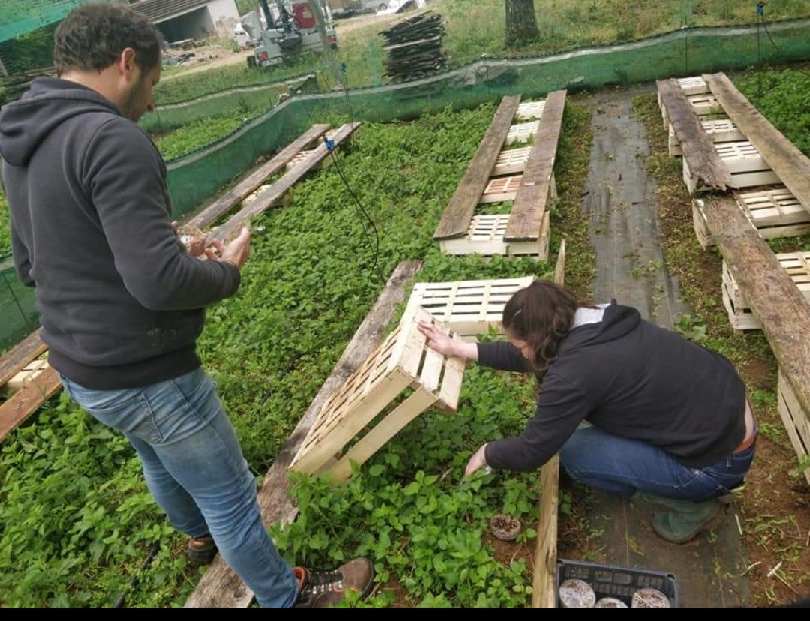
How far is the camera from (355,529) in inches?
111

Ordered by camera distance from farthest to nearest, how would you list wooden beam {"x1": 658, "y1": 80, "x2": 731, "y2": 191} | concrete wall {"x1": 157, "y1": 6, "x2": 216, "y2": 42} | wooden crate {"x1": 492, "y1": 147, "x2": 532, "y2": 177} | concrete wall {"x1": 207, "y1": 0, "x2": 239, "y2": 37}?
concrete wall {"x1": 207, "y1": 0, "x2": 239, "y2": 37}
concrete wall {"x1": 157, "y1": 6, "x2": 216, "y2": 42}
wooden crate {"x1": 492, "y1": 147, "x2": 532, "y2": 177}
wooden beam {"x1": 658, "y1": 80, "x2": 731, "y2": 191}

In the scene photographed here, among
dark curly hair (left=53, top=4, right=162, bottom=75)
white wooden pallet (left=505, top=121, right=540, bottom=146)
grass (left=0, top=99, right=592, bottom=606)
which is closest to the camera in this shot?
dark curly hair (left=53, top=4, right=162, bottom=75)

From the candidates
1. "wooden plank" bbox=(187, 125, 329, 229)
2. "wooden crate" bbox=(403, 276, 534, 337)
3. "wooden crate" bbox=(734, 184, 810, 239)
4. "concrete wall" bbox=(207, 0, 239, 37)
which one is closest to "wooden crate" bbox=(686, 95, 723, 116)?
"wooden crate" bbox=(734, 184, 810, 239)

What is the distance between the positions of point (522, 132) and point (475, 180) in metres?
1.72

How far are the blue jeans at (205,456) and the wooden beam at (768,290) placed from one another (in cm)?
237

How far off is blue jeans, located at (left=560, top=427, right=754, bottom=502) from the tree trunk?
10.9 m

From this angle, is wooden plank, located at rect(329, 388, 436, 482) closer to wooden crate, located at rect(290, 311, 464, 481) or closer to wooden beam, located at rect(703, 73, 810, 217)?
wooden crate, located at rect(290, 311, 464, 481)

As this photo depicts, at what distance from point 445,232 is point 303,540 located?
2928 millimetres

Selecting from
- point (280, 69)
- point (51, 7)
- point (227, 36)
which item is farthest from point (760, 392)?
point (227, 36)

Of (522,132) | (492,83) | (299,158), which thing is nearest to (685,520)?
(522,132)

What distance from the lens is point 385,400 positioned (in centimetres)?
268

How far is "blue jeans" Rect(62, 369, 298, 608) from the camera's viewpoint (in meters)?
1.98

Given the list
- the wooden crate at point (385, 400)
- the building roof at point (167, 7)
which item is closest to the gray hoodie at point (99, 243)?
the wooden crate at point (385, 400)
